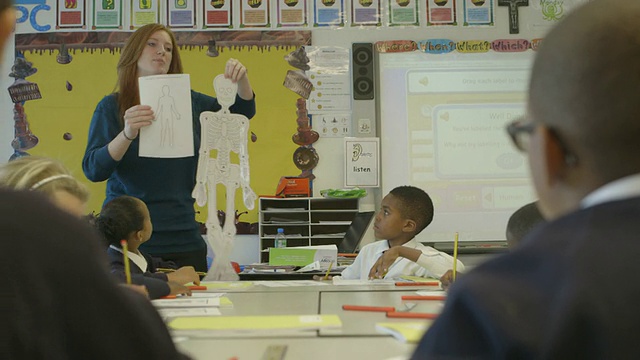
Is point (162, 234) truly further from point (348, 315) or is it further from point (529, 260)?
point (529, 260)

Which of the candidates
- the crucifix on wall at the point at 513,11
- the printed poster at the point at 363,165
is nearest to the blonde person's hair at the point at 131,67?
the printed poster at the point at 363,165

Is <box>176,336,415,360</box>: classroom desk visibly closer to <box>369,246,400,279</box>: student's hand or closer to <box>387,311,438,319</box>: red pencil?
<box>387,311,438,319</box>: red pencil

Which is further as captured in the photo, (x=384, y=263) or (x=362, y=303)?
(x=384, y=263)

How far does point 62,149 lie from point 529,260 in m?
4.75

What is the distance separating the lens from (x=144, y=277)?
1.74 meters

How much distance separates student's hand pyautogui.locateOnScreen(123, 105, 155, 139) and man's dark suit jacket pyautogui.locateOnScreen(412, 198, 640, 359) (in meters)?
1.90

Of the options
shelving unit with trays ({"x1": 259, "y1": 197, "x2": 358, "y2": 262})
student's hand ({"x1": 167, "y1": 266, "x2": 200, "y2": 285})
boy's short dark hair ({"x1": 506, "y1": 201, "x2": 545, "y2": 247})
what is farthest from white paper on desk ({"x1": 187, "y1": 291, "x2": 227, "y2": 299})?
shelving unit with trays ({"x1": 259, "y1": 197, "x2": 358, "y2": 262})

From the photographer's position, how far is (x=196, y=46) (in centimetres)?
487

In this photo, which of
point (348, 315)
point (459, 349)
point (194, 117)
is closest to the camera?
point (459, 349)

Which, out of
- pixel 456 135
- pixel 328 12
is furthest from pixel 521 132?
pixel 328 12

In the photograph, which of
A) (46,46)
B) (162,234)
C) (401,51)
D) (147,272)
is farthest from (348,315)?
(46,46)

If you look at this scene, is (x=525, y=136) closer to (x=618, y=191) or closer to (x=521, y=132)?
(x=521, y=132)

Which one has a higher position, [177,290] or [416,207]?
[416,207]

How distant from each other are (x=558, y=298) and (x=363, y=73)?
4.42 metres
